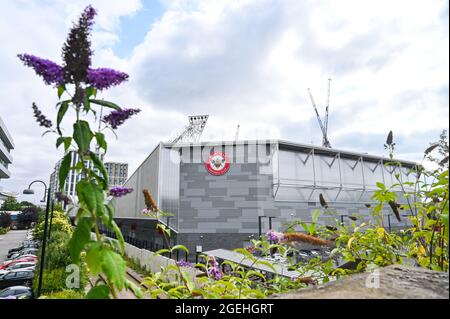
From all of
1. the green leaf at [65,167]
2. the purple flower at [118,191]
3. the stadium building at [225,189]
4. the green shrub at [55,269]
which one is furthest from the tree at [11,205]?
the green leaf at [65,167]

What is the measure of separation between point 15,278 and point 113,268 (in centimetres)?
1716

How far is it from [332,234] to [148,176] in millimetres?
25794

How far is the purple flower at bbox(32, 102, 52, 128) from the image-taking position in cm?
129

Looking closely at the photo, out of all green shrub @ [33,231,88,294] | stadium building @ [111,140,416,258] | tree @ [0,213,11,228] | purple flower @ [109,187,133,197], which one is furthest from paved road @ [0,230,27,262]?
purple flower @ [109,187,133,197]

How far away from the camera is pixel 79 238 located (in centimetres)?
115

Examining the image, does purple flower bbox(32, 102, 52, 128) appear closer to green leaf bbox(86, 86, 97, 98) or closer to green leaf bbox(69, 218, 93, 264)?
green leaf bbox(86, 86, 97, 98)

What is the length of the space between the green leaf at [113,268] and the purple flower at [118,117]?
615 mm

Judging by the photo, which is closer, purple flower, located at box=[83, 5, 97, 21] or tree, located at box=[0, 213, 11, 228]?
purple flower, located at box=[83, 5, 97, 21]

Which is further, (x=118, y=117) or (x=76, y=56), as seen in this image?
(x=118, y=117)

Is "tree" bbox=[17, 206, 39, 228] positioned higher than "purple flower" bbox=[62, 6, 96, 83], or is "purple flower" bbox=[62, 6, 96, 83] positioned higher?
"purple flower" bbox=[62, 6, 96, 83]

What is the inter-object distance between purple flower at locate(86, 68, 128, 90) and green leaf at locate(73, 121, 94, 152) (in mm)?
188

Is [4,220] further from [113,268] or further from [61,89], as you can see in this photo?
[113,268]

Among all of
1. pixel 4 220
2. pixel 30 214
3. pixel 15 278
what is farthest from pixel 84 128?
pixel 4 220
